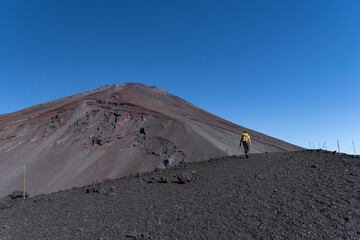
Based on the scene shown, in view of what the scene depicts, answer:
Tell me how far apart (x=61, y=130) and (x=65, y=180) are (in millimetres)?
8743

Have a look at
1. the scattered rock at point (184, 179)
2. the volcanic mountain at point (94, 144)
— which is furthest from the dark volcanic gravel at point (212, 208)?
the volcanic mountain at point (94, 144)

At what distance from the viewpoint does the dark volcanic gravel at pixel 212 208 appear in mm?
4844

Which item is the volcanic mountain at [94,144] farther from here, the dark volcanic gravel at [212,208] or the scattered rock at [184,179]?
the dark volcanic gravel at [212,208]

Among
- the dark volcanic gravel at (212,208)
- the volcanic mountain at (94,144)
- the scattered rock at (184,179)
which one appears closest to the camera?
the dark volcanic gravel at (212,208)

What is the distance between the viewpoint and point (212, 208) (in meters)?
5.80

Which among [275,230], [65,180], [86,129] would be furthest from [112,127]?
[275,230]

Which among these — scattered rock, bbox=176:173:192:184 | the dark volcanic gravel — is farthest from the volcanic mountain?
the dark volcanic gravel

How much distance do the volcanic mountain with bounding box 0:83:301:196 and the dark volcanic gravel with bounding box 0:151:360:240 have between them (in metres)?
8.08

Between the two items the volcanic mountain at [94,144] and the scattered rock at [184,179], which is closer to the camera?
the scattered rock at [184,179]

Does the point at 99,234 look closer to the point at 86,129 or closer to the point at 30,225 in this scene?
the point at 30,225

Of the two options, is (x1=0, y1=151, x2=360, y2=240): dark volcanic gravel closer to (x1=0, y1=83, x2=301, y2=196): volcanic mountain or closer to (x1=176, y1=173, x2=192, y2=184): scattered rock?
(x1=176, y1=173, x2=192, y2=184): scattered rock

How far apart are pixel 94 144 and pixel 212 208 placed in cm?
1966

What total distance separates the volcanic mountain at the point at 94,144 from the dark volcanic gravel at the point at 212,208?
8.08 metres

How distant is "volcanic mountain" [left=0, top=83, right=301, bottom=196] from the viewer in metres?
A: 18.7
